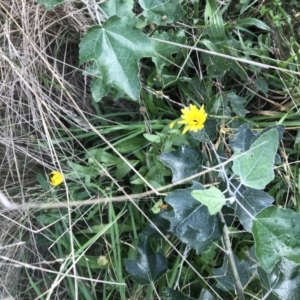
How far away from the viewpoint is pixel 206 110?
1.05 m

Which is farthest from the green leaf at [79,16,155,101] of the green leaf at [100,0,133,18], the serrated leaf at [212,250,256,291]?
the serrated leaf at [212,250,256,291]

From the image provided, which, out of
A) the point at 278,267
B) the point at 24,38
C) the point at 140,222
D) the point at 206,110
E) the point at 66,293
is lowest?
the point at 66,293

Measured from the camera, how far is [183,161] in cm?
95

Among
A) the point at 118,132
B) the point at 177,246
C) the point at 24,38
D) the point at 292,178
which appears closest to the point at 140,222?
the point at 177,246

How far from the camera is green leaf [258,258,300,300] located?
0.84 metres

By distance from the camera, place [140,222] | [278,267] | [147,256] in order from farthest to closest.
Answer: [140,222] → [147,256] → [278,267]

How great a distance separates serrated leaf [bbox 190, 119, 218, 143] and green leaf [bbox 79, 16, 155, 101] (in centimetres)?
16

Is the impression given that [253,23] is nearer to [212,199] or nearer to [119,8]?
[119,8]

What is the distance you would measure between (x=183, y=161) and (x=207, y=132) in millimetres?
79

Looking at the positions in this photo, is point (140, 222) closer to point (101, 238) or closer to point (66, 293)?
point (101, 238)

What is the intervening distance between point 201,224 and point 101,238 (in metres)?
0.34

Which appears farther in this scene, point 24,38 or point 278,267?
point 24,38

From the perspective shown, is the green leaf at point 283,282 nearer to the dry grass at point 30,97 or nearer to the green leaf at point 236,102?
the green leaf at point 236,102

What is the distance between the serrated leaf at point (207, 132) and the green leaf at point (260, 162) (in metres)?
0.15
